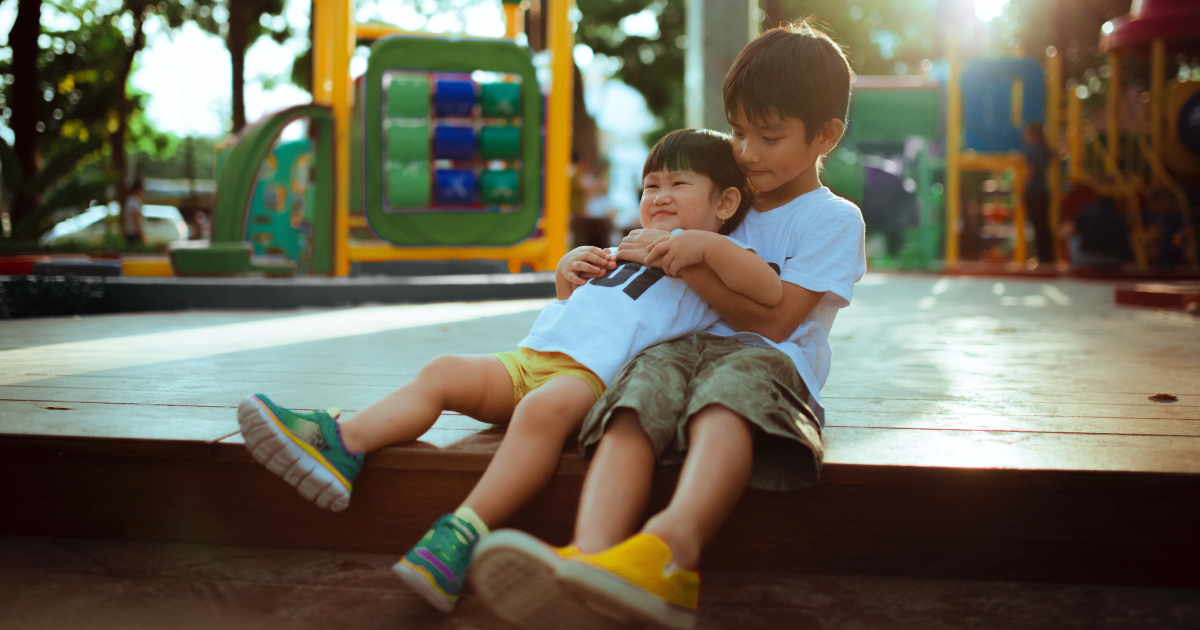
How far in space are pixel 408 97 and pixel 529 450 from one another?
6012 millimetres

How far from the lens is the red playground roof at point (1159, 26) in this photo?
9430 mm

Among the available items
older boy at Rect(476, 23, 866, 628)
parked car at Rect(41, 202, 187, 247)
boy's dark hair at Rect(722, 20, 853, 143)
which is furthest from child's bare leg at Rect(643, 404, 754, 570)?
parked car at Rect(41, 202, 187, 247)

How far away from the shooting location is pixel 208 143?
66.6m

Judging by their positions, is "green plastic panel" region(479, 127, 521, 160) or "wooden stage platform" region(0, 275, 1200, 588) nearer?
"wooden stage platform" region(0, 275, 1200, 588)

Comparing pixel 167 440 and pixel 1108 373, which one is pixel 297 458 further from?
pixel 1108 373

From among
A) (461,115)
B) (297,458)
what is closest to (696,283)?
(297,458)

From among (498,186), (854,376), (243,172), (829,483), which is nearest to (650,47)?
(498,186)

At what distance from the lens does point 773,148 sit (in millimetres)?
1796

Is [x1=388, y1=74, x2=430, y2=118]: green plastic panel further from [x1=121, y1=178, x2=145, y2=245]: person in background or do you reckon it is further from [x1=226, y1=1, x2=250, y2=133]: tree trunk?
[x1=121, y1=178, x2=145, y2=245]: person in background

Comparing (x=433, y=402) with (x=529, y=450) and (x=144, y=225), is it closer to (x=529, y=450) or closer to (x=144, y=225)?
(x=529, y=450)

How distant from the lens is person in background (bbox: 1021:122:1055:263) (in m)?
10.2

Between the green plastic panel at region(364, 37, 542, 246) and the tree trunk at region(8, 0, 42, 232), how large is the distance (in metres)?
8.57

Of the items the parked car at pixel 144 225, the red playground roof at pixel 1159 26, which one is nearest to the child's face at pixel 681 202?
the red playground roof at pixel 1159 26

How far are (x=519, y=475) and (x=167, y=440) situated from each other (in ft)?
2.29
